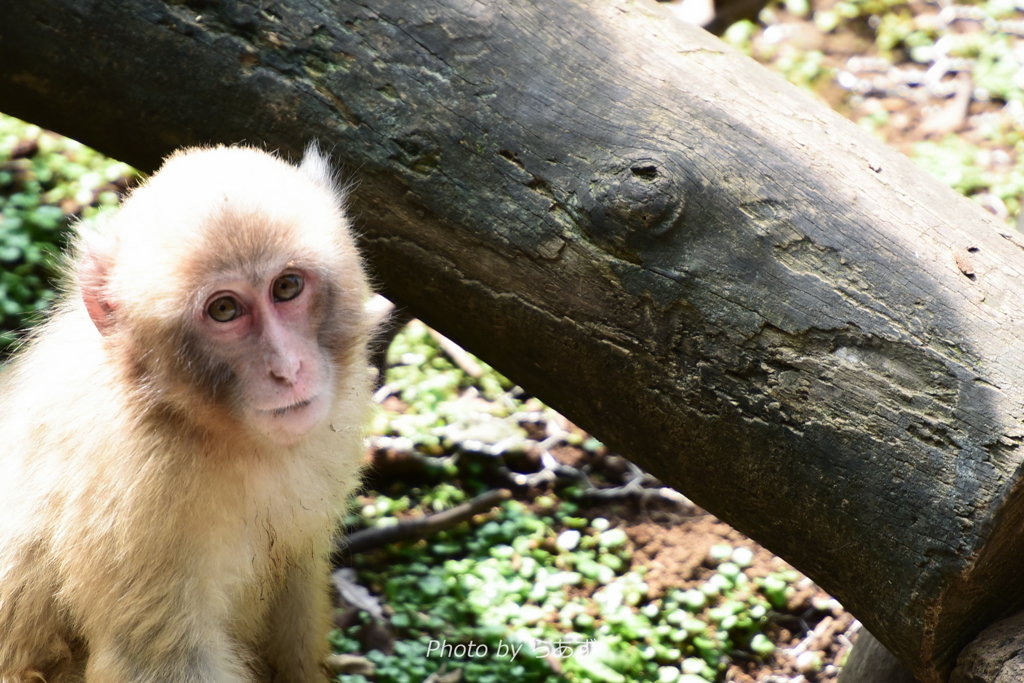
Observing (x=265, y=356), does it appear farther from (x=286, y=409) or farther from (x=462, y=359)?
(x=462, y=359)

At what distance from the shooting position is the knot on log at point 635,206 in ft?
9.36

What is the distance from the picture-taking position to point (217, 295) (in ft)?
8.50

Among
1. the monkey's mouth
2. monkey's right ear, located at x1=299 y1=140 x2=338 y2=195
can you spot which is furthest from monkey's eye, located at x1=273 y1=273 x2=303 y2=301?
monkey's right ear, located at x1=299 y1=140 x2=338 y2=195

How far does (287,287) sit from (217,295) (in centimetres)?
20

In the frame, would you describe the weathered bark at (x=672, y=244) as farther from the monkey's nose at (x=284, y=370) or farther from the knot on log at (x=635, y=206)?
the monkey's nose at (x=284, y=370)

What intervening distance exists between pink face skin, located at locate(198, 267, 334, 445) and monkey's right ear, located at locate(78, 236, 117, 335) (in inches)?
12.3

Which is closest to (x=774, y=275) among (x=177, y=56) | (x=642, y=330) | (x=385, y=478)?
(x=642, y=330)

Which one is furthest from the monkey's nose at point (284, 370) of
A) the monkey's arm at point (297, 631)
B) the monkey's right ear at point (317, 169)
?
the monkey's arm at point (297, 631)

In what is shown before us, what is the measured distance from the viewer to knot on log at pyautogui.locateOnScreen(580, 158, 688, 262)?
285 cm

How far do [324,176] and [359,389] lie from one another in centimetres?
73

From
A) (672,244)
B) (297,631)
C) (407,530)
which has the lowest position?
(407,530)

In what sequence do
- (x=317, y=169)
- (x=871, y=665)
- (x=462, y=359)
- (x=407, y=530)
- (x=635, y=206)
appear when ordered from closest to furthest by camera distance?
(x=635, y=206)
(x=317, y=169)
(x=871, y=665)
(x=407, y=530)
(x=462, y=359)

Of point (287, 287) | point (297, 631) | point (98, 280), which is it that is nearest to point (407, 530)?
point (297, 631)

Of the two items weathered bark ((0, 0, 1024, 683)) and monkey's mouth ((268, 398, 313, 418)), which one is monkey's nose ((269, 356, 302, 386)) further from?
weathered bark ((0, 0, 1024, 683))
